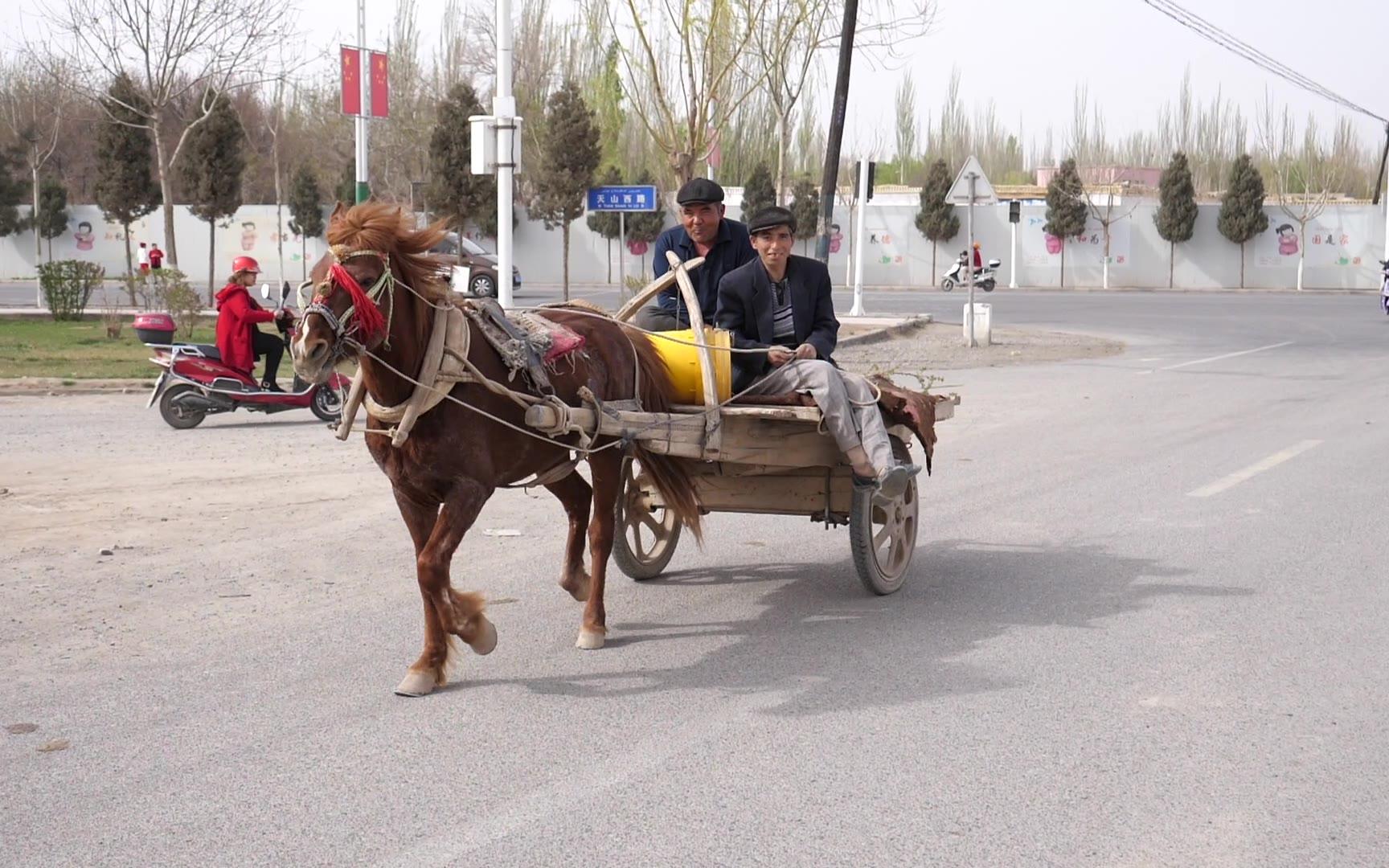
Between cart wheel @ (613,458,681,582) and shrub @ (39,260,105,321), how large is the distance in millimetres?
20626

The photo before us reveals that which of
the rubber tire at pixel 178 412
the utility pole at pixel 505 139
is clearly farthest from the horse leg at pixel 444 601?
the utility pole at pixel 505 139

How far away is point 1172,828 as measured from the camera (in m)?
4.08

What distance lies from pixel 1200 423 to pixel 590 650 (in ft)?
30.0

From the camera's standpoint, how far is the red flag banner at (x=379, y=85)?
24.5 metres

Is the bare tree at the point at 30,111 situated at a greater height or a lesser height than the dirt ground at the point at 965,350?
greater

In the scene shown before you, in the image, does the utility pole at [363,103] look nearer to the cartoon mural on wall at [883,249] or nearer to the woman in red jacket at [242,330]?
the woman in red jacket at [242,330]

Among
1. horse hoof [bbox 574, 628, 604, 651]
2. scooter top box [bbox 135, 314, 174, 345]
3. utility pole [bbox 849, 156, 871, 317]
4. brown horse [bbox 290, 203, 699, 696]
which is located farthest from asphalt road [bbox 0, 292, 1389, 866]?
utility pole [bbox 849, 156, 871, 317]

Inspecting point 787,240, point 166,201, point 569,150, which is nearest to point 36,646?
point 787,240

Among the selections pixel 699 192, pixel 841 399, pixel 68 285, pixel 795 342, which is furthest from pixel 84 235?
pixel 841 399

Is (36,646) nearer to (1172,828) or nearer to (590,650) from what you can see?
(590,650)

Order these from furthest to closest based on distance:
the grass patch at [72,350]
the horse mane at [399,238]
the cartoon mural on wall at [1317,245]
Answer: the cartoon mural on wall at [1317,245], the grass patch at [72,350], the horse mane at [399,238]

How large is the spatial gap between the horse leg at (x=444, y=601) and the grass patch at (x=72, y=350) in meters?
12.1

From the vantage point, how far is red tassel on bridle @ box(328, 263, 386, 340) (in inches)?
196

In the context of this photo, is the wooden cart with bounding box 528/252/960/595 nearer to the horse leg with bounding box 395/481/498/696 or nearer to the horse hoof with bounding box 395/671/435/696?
the horse leg with bounding box 395/481/498/696
